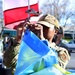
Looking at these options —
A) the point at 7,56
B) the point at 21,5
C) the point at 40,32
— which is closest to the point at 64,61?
the point at 40,32

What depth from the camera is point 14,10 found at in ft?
13.3

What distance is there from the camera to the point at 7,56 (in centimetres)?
305

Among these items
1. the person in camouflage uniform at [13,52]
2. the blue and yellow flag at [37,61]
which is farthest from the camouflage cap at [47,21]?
the blue and yellow flag at [37,61]

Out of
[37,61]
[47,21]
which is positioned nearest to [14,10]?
[47,21]

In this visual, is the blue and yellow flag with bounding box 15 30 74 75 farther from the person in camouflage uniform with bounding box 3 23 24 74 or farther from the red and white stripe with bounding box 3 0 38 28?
the red and white stripe with bounding box 3 0 38 28

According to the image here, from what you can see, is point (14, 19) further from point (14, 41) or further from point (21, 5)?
point (14, 41)

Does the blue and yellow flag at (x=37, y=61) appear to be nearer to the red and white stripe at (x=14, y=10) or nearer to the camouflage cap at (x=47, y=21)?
the camouflage cap at (x=47, y=21)

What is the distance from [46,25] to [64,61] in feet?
1.24

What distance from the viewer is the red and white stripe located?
3.89m

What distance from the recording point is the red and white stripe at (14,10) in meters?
3.89

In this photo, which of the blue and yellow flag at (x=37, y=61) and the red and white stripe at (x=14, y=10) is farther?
the red and white stripe at (x=14, y=10)

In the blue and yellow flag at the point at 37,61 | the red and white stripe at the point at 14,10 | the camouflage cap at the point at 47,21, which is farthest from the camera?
the red and white stripe at the point at 14,10

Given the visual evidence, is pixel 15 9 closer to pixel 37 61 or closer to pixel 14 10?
pixel 14 10

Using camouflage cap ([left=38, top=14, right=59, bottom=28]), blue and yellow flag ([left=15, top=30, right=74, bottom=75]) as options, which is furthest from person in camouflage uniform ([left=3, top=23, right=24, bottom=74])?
blue and yellow flag ([left=15, top=30, right=74, bottom=75])
